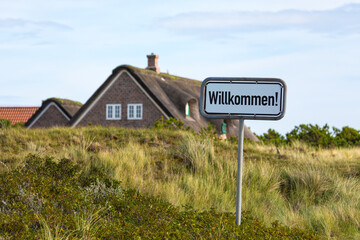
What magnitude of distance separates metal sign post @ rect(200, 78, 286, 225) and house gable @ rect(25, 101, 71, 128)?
3088 cm

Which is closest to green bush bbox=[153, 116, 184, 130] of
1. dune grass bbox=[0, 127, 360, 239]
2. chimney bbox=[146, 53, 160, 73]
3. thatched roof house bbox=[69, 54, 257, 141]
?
dune grass bbox=[0, 127, 360, 239]

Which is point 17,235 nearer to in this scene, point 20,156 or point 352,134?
point 20,156

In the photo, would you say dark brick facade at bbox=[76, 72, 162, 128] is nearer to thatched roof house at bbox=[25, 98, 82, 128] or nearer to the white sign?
thatched roof house at bbox=[25, 98, 82, 128]

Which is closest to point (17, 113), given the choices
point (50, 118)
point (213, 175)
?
point (50, 118)

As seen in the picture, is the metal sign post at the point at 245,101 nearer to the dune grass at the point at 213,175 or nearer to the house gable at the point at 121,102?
the dune grass at the point at 213,175

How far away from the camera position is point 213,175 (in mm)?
10531

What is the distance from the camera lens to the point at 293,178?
35.9 ft

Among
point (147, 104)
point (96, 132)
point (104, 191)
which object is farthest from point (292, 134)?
point (104, 191)

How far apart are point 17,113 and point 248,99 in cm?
4119

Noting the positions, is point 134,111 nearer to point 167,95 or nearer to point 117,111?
point 117,111

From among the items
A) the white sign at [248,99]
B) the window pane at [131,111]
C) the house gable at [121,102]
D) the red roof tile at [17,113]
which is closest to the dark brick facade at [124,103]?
the house gable at [121,102]

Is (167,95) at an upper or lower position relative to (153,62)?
lower

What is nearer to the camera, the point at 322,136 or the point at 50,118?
the point at 322,136

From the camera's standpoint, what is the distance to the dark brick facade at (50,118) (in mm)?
35656
